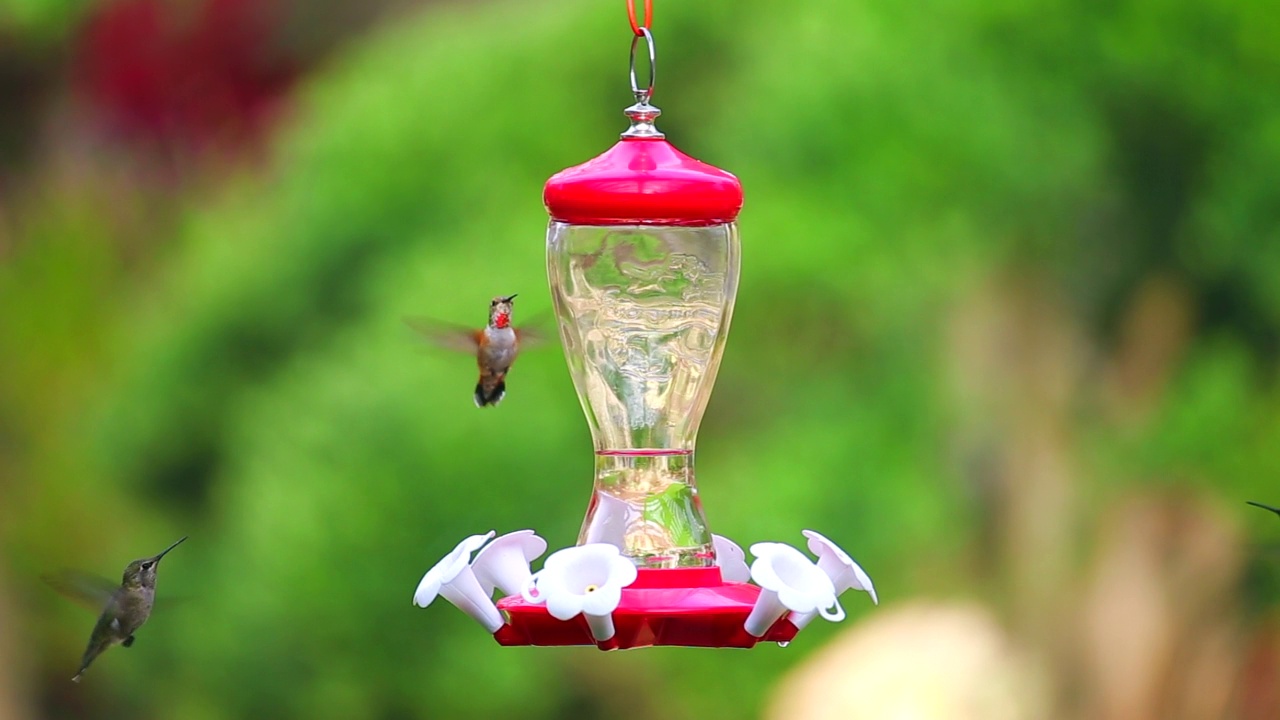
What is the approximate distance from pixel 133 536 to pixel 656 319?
21.7 ft

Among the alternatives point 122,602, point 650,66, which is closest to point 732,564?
point 650,66

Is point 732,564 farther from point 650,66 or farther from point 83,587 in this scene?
point 83,587

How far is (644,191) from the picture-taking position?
2.64 meters

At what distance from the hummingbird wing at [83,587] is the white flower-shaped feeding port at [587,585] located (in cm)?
142

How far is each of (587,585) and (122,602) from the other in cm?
160

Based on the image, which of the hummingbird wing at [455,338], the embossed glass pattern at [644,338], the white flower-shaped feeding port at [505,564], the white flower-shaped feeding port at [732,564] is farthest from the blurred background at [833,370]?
the white flower-shaped feeding port at [505,564]

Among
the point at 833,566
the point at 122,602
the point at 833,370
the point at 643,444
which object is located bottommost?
the point at 122,602

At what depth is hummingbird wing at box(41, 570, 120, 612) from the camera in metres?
3.57

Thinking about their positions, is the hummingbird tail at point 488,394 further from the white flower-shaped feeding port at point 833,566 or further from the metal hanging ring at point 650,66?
the white flower-shaped feeding port at point 833,566

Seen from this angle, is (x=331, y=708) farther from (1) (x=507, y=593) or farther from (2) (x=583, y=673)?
(1) (x=507, y=593)

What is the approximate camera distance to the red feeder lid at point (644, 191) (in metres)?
2.64

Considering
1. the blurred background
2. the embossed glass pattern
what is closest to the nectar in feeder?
the embossed glass pattern

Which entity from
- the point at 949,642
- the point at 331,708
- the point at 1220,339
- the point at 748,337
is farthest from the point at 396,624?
the point at 1220,339

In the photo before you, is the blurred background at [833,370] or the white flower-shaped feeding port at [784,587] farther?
the blurred background at [833,370]
